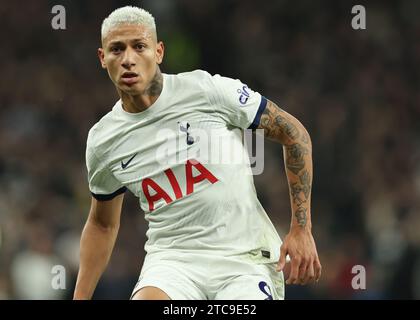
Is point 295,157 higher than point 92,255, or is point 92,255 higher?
point 295,157

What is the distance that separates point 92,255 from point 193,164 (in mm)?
812

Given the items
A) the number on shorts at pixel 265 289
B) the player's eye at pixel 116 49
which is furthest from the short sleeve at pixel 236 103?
the number on shorts at pixel 265 289

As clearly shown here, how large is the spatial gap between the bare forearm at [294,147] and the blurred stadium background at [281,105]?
148 inches

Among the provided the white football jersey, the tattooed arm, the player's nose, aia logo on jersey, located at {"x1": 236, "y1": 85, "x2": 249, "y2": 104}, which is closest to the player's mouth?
the player's nose

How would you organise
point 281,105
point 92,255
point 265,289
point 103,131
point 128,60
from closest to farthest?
1. point 265,289
2. point 128,60
3. point 103,131
4. point 92,255
5. point 281,105

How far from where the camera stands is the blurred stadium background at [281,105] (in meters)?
9.20

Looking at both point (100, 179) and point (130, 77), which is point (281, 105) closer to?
point (100, 179)

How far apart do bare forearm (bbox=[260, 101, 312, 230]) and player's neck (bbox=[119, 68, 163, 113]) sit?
53 cm

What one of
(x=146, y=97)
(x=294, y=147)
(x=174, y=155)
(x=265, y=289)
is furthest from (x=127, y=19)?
(x=265, y=289)

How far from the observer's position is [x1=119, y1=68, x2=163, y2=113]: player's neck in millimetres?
4938

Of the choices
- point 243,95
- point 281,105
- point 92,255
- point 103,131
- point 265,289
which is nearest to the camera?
point 265,289

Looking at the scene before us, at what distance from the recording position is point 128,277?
905cm

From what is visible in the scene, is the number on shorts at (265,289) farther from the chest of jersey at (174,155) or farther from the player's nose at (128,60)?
the player's nose at (128,60)

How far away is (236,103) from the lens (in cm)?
487
